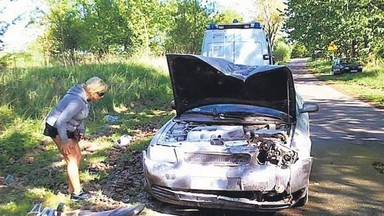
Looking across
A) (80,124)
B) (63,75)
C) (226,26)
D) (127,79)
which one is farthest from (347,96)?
(80,124)

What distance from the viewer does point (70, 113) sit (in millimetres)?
5086

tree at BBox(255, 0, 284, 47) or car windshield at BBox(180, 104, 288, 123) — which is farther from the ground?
tree at BBox(255, 0, 284, 47)

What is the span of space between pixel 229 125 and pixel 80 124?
1857 mm

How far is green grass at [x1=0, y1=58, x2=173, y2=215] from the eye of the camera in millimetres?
6082

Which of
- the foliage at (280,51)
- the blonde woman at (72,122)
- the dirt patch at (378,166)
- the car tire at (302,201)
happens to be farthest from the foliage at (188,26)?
the foliage at (280,51)

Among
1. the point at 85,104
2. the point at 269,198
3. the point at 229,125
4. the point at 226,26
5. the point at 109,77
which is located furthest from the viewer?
the point at 109,77

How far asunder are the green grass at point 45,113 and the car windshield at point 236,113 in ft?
5.70

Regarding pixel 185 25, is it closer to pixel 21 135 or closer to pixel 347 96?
pixel 347 96

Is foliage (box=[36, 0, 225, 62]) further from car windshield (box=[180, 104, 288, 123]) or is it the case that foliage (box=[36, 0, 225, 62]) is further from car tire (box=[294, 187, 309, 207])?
Answer: car tire (box=[294, 187, 309, 207])

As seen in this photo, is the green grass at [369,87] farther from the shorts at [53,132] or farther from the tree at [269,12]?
the tree at [269,12]

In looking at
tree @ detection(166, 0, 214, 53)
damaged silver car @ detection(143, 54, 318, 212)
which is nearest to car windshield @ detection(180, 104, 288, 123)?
damaged silver car @ detection(143, 54, 318, 212)

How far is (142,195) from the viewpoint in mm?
5719

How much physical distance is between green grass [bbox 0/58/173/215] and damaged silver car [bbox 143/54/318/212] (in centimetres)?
146

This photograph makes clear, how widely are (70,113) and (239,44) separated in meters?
8.03
